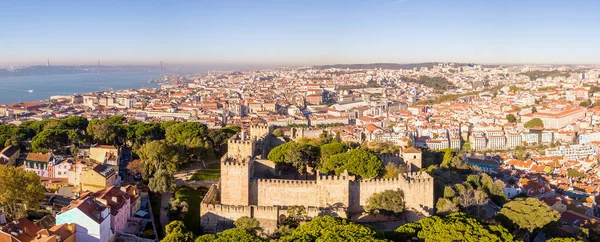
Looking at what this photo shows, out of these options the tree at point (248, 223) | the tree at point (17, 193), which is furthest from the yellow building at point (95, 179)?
the tree at point (248, 223)

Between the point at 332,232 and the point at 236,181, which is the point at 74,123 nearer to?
the point at 236,181

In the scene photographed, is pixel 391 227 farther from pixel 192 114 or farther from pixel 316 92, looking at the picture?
A: pixel 316 92

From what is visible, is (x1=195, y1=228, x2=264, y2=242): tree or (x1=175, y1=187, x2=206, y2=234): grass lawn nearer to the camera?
(x1=195, y1=228, x2=264, y2=242): tree

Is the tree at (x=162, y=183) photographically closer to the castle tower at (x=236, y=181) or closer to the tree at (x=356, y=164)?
the castle tower at (x=236, y=181)

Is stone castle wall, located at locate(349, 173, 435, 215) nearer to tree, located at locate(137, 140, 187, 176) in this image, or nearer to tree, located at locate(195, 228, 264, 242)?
tree, located at locate(195, 228, 264, 242)

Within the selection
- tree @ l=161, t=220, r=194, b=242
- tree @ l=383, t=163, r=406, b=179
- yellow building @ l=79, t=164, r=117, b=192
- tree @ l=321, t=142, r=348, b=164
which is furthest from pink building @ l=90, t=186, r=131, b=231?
tree @ l=383, t=163, r=406, b=179

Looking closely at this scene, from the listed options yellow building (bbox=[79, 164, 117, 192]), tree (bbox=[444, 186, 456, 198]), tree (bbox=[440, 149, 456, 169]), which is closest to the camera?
tree (bbox=[444, 186, 456, 198])
